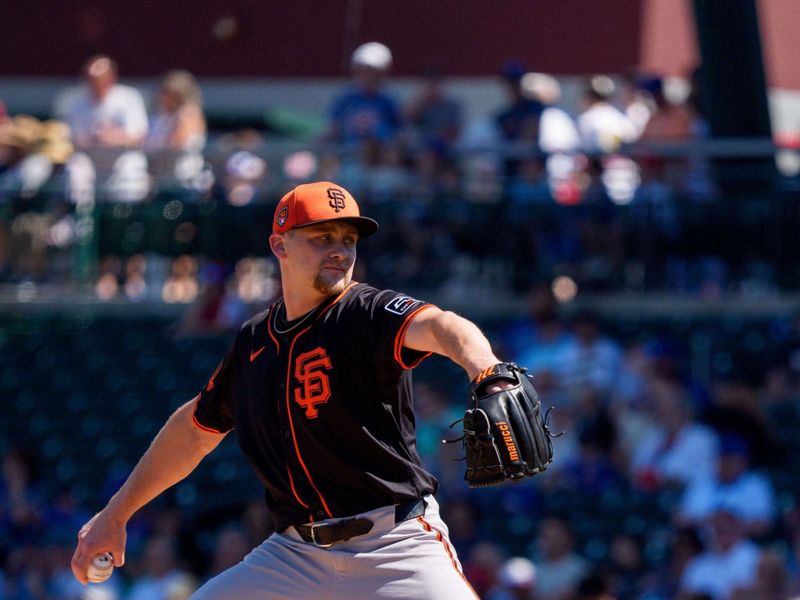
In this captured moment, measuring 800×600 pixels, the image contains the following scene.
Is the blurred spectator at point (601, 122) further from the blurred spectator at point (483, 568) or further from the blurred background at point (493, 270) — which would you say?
the blurred spectator at point (483, 568)

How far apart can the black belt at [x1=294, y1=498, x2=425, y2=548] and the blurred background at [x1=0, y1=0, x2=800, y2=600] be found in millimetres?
2965

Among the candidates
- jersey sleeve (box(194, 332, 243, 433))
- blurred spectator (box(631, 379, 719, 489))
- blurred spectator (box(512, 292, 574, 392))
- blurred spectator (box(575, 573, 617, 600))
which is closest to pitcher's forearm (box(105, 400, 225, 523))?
jersey sleeve (box(194, 332, 243, 433))

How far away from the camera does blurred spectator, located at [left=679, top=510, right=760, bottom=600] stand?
7574mm

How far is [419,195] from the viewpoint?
10.5 meters

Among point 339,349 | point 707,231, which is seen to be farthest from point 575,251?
point 339,349

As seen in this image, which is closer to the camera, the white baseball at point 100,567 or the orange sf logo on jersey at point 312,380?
the orange sf logo on jersey at point 312,380

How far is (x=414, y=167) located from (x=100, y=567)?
20.6ft

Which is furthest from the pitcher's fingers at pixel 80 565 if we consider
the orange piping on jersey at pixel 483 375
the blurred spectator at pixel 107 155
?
the blurred spectator at pixel 107 155

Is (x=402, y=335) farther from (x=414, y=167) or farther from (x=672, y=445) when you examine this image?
(x=414, y=167)

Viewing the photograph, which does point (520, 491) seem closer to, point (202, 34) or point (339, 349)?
point (339, 349)

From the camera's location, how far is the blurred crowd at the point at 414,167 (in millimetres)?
10180

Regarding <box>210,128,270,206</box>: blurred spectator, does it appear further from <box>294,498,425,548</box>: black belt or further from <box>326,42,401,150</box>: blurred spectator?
<box>294,498,425,548</box>: black belt

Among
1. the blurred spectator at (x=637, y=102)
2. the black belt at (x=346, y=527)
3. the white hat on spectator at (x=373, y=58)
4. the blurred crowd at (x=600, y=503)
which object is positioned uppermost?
the white hat on spectator at (x=373, y=58)

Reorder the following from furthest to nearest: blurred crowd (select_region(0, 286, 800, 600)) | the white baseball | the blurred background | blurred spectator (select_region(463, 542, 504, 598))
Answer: the blurred background < blurred spectator (select_region(463, 542, 504, 598)) < blurred crowd (select_region(0, 286, 800, 600)) < the white baseball
